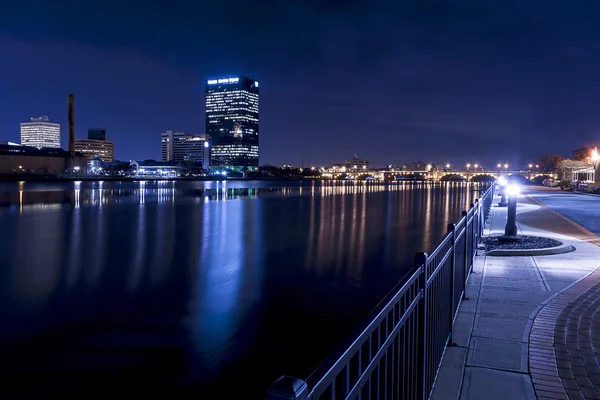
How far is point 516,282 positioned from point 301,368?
4.31 metres

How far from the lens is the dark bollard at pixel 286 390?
152 cm

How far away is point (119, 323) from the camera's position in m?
8.37

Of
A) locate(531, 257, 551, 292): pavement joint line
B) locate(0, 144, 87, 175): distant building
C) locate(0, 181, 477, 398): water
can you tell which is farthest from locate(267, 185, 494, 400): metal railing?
locate(0, 144, 87, 175): distant building

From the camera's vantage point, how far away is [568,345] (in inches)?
204

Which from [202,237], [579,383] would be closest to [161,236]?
[202,237]

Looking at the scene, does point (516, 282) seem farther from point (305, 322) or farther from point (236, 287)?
point (236, 287)

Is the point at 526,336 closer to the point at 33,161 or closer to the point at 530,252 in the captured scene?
the point at 530,252

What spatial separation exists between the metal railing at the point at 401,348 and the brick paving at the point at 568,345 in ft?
3.29

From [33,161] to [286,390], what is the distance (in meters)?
214

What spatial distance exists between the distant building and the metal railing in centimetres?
20484

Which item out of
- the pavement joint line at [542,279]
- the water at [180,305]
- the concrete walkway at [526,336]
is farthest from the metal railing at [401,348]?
the pavement joint line at [542,279]

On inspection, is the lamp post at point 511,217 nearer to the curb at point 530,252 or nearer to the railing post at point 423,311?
the curb at point 530,252

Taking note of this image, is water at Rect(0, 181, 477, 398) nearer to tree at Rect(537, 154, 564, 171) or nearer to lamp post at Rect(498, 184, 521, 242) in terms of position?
lamp post at Rect(498, 184, 521, 242)

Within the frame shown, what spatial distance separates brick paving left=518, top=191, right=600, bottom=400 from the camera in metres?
4.22
